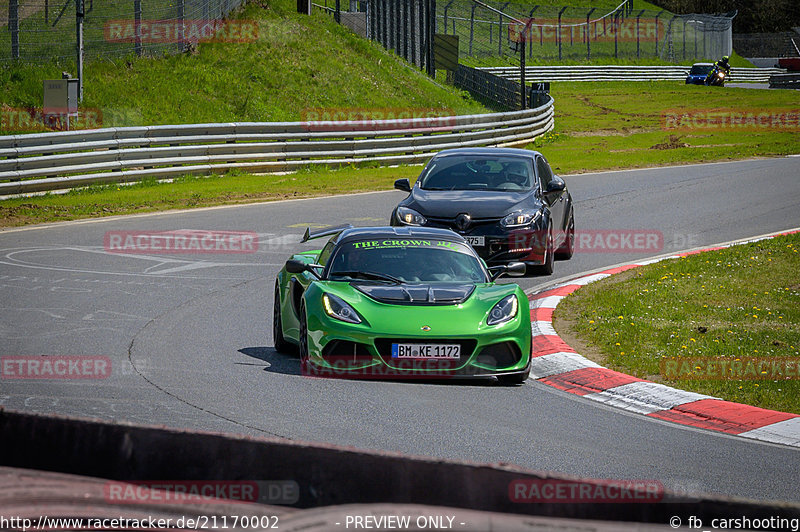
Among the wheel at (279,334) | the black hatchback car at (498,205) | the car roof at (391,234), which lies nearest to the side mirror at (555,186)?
the black hatchback car at (498,205)

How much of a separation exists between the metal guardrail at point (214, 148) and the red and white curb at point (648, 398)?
45.6ft

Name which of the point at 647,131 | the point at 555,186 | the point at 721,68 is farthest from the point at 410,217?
the point at 721,68

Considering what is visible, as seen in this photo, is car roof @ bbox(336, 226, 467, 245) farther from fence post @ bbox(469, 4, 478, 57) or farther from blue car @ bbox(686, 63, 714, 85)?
blue car @ bbox(686, 63, 714, 85)

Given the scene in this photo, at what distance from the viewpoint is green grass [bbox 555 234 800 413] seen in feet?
31.3

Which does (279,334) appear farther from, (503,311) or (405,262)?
(503,311)

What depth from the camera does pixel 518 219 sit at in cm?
1454

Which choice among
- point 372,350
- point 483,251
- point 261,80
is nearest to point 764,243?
point 483,251

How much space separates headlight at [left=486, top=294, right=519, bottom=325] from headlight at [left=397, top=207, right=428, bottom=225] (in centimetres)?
512

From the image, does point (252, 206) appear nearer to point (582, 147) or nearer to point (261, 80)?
point (261, 80)

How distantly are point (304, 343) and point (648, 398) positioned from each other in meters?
2.99

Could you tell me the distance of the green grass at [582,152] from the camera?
846 inches

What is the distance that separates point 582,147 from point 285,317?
91.2 feet

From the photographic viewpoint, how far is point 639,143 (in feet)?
126

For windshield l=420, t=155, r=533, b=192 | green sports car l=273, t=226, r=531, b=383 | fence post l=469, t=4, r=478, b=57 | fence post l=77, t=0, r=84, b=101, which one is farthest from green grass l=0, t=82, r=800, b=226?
green sports car l=273, t=226, r=531, b=383
